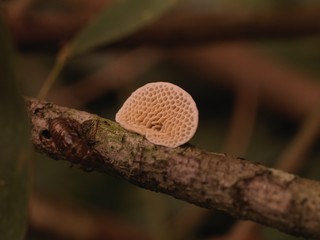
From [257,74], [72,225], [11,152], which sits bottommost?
[72,225]

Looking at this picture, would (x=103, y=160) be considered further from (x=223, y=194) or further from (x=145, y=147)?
(x=223, y=194)

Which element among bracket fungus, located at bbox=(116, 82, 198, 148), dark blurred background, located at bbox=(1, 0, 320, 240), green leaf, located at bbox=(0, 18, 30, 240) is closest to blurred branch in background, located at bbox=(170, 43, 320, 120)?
dark blurred background, located at bbox=(1, 0, 320, 240)

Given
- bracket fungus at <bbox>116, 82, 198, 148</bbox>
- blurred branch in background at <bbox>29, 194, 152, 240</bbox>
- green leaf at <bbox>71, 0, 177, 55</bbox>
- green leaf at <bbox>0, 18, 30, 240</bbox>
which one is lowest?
blurred branch in background at <bbox>29, 194, 152, 240</bbox>

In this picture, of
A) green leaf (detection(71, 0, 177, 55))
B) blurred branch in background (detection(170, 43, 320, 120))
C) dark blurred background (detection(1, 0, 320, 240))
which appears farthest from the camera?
blurred branch in background (detection(170, 43, 320, 120))

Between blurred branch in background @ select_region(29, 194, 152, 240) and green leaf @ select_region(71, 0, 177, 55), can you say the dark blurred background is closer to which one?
blurred branch in background @ select_region(29, 194, 152, 240)

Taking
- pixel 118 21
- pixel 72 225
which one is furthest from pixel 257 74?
pixel 118 21

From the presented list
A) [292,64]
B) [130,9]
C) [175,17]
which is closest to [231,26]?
[175,17]

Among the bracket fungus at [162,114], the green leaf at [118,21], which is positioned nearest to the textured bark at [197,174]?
the bracket fungus at [162,114]

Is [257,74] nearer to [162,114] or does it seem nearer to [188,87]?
[188,87]
